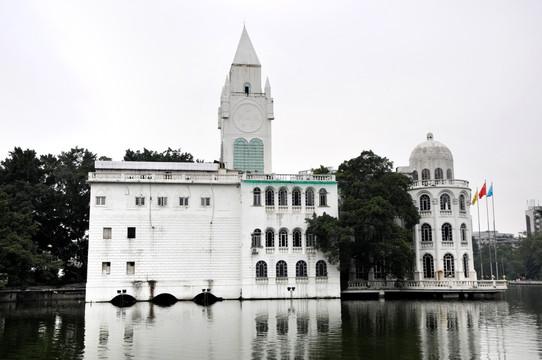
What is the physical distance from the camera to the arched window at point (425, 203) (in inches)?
1859

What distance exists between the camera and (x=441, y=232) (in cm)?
4641

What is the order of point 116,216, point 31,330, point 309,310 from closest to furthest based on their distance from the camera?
point 31,330
point 309,310
point 116,216

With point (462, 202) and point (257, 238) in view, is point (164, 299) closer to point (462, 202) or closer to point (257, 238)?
point (257, 238)

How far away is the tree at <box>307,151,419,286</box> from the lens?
137 ft

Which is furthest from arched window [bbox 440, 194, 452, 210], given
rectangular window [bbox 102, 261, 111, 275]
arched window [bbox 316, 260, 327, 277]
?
rectangular window [bbox 102, 261, 111, 275]

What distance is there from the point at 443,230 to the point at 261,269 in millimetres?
15894

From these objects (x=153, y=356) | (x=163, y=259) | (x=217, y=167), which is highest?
(x=217, y=167)

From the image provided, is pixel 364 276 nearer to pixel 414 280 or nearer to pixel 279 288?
pixel 414 280

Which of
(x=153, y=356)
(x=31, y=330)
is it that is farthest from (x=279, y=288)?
(x=153, y=356)

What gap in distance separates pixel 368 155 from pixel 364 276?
1049cm

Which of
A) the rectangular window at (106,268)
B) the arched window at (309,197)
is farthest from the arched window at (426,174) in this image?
the rectangular window at (106,268)

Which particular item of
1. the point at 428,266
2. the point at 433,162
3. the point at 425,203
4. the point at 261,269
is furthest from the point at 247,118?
the point at 428,266

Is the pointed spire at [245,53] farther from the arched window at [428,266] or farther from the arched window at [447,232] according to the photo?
the arched window at [428,266]

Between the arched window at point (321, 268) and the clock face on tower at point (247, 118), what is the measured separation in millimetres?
15480
